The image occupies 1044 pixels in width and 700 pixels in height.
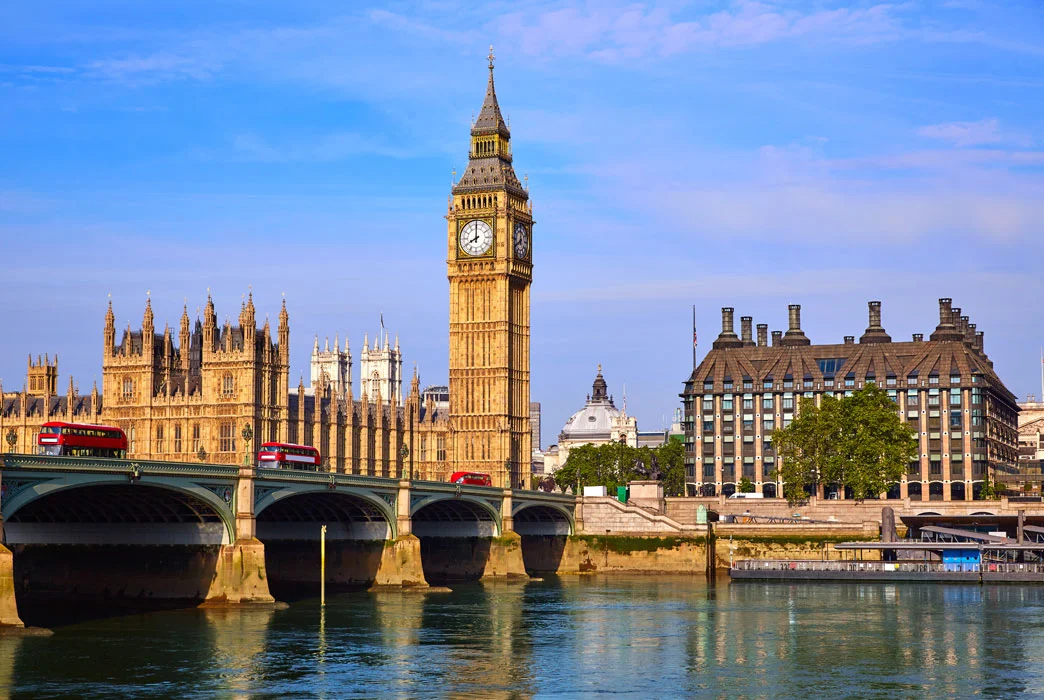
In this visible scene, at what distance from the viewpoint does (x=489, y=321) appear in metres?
173

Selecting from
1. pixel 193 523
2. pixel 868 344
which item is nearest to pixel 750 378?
pixel 868 344

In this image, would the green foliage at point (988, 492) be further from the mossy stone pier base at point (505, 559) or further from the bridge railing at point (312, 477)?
the bridge railing at point (312, 477)

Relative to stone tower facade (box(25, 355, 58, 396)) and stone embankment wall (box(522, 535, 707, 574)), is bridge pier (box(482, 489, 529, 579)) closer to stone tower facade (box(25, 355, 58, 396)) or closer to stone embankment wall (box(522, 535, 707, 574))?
stone embankment wall (box(522, 535, 707, 574))

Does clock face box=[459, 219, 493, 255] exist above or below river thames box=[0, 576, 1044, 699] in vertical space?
above

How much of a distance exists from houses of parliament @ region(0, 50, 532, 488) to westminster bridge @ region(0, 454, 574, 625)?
118 feet

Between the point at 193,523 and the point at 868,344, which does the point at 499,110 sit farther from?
the point at 193,523

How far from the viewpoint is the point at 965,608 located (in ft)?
306

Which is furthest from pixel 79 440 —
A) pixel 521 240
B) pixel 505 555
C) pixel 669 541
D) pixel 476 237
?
pixel 521 240

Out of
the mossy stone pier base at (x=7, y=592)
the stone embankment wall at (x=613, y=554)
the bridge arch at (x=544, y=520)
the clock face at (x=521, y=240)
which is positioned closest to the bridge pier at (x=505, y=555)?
the bridge arch at (x=544, y=520)

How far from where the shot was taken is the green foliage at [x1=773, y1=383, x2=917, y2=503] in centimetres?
15188

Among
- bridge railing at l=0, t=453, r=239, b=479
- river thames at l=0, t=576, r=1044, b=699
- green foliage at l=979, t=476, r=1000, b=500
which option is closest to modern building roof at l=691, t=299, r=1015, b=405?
green foliage at l=979, t=476, r=1000, b=500

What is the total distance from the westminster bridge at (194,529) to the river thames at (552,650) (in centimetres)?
409

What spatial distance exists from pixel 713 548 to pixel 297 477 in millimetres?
51379

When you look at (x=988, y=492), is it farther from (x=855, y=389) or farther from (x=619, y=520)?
(x=619, y=520)
